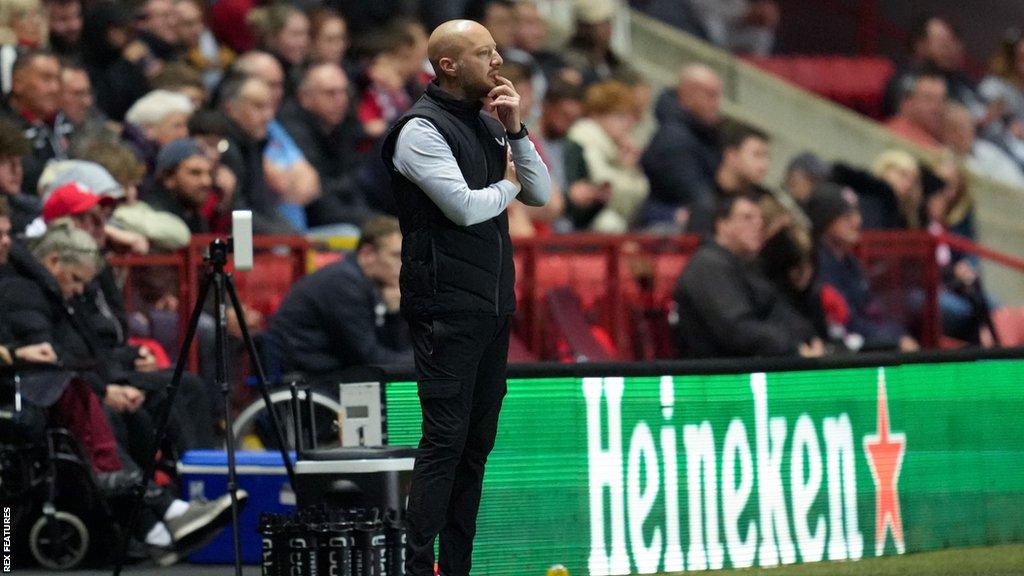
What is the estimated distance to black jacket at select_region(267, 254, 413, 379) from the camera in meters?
11.1

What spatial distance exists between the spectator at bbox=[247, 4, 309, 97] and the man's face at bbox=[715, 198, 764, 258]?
332 cm

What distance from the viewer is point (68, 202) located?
10578mm

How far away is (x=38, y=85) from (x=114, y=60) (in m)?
1.95

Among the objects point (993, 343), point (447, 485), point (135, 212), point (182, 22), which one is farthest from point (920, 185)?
point (447, 485)

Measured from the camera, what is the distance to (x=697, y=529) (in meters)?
9.67

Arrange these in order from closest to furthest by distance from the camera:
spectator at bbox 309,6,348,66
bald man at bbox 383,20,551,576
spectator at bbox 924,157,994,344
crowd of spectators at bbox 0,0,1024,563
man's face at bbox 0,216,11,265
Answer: bald man at bbox 383,20,551,576, man's face at bbox 0,216,11,265, crowd of spectators at bbox 0,0,1024,563, spectator at bbox 309,6,348,66, spectator at bbox 924,157,994,344

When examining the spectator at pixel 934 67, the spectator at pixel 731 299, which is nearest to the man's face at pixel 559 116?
the spectator at pixel 731 299

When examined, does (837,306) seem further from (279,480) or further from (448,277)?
(448,277)

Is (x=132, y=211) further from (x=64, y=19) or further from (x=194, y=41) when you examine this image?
(x=194, y=41)

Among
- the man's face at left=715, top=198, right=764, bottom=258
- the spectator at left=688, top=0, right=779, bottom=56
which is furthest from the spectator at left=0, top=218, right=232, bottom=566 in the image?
the spectator at left=688, top=0, right=779, bottom=56

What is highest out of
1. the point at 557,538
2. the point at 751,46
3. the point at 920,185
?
the point at 751,46

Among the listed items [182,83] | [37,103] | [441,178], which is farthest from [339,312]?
[441,178]

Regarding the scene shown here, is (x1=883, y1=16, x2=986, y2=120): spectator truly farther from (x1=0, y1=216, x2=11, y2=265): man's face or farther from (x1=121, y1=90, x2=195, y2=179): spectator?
(x1=0, y1=216, x2=11, y2=265): man's face

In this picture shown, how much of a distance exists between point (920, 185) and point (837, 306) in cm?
316
